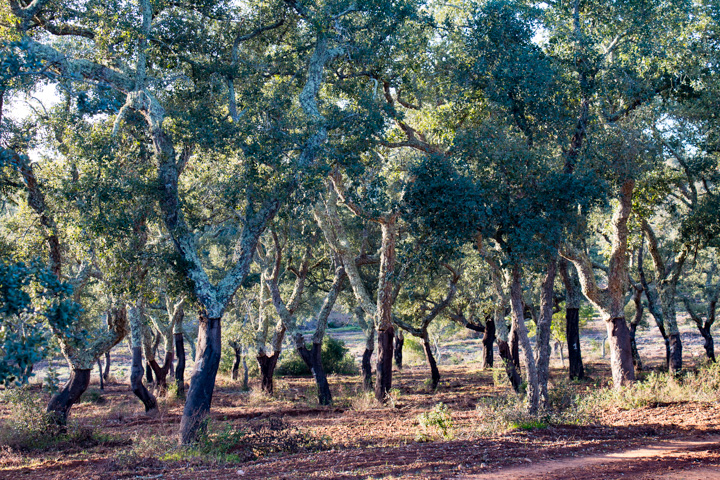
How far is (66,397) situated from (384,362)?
8699mm

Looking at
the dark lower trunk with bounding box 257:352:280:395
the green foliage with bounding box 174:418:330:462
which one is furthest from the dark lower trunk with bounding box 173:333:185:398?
the green foliage with bounding box 174:418:330:462

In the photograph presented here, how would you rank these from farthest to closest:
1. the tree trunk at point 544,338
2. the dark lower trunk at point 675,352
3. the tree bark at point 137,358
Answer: the dark lower trunk at point 675,352 → the tree bark at point 137,358 → the tree trunk at point 544,338

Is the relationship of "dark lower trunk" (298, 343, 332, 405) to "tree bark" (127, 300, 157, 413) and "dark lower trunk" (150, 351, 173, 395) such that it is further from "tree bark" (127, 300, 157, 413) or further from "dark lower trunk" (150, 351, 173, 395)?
"dark lower trunk" (150, 351, 173, 395)

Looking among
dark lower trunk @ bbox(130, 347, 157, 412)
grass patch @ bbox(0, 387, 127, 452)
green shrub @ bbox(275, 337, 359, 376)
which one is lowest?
green shrub @ bbox(275, 337, 359, 376)

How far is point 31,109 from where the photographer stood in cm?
1198

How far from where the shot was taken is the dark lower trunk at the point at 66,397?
12.5m

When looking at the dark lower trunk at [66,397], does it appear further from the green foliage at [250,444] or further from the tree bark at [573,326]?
the tree bark at [573,326]

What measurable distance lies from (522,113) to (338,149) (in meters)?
4.17

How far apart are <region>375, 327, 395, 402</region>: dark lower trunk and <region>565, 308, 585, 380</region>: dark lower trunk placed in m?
7.53

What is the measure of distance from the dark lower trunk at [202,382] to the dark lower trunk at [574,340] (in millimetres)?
13747

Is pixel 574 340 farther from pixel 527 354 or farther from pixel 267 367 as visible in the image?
pixel 267 367

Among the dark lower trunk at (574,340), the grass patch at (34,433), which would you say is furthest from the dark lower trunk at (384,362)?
the dark lower trunk at (574,340)

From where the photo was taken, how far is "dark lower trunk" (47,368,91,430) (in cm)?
1250

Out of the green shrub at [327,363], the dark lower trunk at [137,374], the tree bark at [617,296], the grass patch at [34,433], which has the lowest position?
the green shrub at [327,363]
